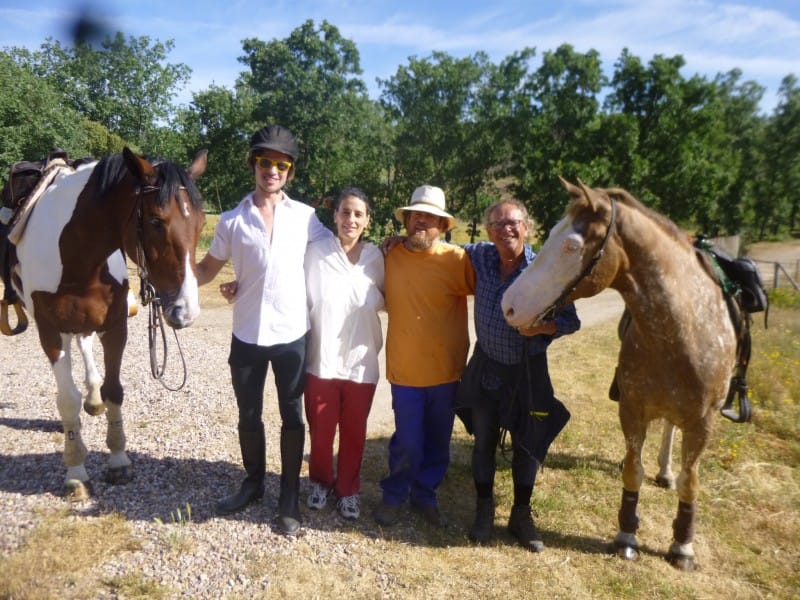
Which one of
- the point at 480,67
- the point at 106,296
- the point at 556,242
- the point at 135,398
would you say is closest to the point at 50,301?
the point at 106,296

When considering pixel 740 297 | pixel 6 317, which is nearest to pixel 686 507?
pixel 740 297

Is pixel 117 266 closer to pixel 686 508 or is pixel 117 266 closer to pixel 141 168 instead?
pixel 141 168

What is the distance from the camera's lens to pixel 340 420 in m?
3.04

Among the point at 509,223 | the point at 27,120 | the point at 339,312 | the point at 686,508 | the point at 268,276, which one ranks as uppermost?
the point at 27,120

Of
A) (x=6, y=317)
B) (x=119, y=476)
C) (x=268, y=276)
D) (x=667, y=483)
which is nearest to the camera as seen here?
(x=268, y=276)

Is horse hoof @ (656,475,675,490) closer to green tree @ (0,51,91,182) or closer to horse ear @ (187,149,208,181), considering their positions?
horse ear @ (187,149,208,181)

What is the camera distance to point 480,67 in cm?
1733

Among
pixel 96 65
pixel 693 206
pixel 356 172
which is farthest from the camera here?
pixel 96 65

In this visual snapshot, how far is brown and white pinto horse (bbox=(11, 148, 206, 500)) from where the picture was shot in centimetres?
247

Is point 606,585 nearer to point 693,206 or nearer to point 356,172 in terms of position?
point 356,172

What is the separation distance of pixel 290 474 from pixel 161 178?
6.28 feet

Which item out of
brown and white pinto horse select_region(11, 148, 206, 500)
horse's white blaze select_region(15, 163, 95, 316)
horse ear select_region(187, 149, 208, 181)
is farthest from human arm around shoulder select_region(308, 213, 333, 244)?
horse's white blaze select_region(15, 163, 95, 316)

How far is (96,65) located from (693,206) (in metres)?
28.0

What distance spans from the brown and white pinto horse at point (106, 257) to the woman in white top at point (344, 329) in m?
0.71
